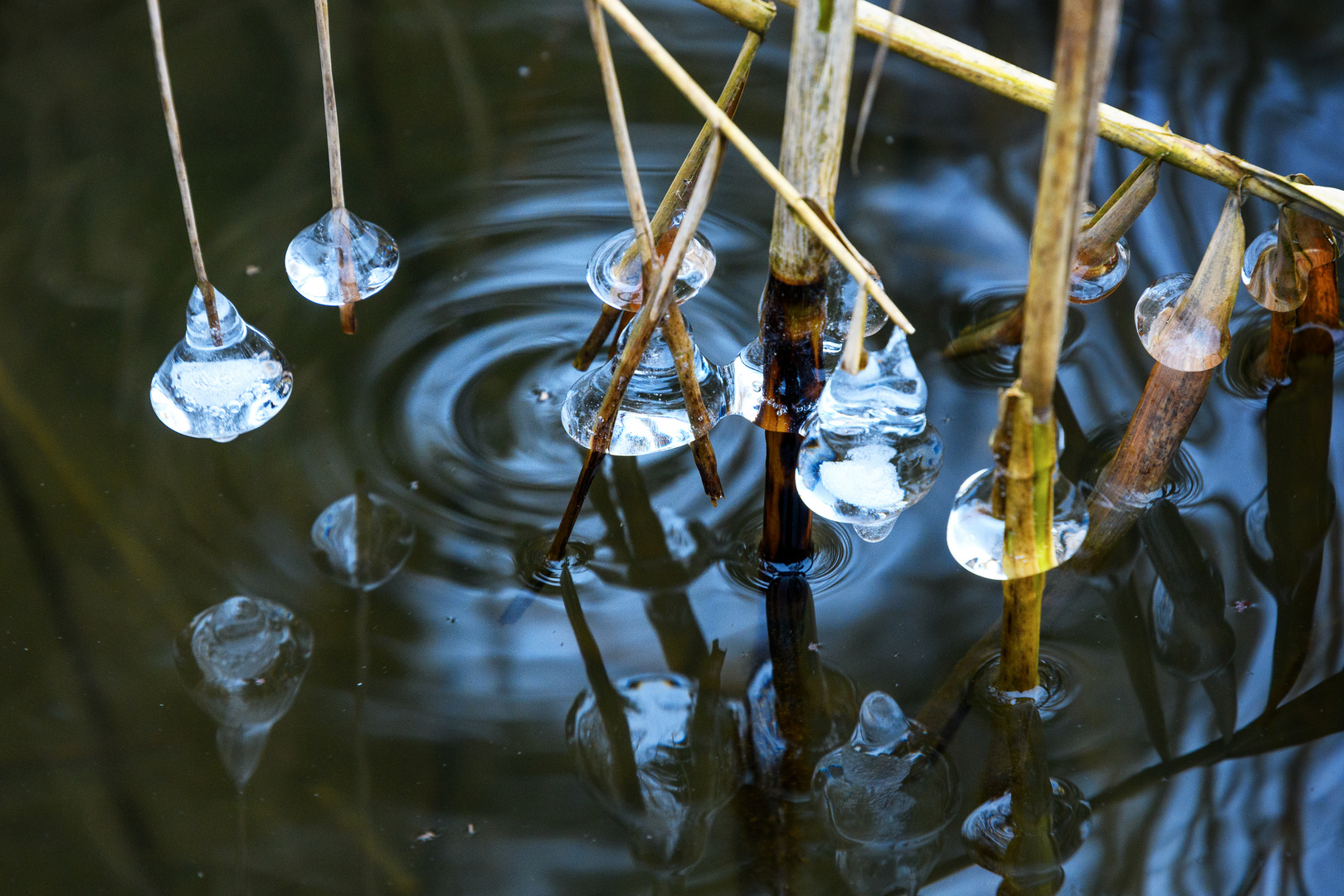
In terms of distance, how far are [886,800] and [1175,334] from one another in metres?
0.37

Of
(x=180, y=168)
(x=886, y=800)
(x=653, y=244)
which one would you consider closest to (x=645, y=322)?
(x=653, y=244)

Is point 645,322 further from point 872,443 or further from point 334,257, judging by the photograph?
point 334,257

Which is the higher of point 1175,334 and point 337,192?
point 337,192

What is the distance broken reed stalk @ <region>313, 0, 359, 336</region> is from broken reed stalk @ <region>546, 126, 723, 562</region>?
23 cm

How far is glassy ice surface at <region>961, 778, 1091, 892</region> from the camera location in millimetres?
691

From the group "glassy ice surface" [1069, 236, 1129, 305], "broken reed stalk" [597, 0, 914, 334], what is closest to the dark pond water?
"glassy ice surface" [1069, 236, 1129, 305]

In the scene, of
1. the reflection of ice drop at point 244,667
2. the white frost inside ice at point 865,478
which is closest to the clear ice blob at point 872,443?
the white frost inside ice at point 865,478

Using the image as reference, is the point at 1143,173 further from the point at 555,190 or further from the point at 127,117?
the point at 127,117

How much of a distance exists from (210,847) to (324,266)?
409 mm

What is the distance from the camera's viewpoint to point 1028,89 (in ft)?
2.23

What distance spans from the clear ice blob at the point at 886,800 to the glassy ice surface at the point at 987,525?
0.24 meters

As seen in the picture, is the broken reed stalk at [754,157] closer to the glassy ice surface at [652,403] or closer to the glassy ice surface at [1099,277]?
the glassy ice surface at [652,403]

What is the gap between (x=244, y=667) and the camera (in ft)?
2.69

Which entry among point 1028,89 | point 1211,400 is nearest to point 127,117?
point 1028,89
